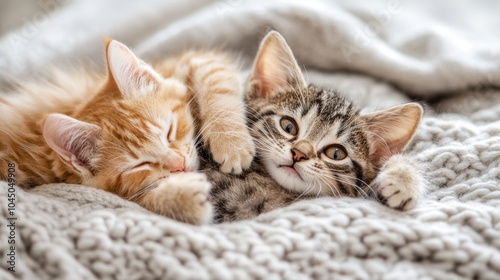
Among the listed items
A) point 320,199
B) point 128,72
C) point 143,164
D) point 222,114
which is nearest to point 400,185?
point 320,199

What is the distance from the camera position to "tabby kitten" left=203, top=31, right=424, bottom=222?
3.59 ft

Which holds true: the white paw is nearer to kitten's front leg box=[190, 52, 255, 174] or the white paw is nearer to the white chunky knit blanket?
kitten's front leg box=[190, 52, 255, 174]

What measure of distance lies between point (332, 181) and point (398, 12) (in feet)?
3.53

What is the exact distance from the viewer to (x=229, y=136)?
3.79ft

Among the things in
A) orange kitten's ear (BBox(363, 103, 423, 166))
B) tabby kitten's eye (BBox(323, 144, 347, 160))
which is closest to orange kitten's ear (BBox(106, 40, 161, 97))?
tabby kitten's eye (BBox(323, 144, 347, 160))

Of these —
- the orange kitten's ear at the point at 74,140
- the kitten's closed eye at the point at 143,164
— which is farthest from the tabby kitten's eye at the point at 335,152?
the orange kitten's ear at the point at 74,140

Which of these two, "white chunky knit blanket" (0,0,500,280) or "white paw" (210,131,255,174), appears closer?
"white chunky knit blanket" (0,0,500,280)

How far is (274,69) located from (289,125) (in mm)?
200

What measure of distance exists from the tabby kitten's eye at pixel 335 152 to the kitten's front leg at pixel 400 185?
4.4 inches

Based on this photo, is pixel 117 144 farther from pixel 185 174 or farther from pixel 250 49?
pixel 250 49

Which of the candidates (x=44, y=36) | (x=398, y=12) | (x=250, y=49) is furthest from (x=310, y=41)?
(x=44, y=36)

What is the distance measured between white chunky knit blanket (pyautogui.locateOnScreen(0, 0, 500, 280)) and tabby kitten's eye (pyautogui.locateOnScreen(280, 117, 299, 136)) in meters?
0.25

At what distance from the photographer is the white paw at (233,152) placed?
3.68 ft

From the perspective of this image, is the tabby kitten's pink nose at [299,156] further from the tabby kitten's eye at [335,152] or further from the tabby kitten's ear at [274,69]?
the tabby kitten's ear at [274,69]
